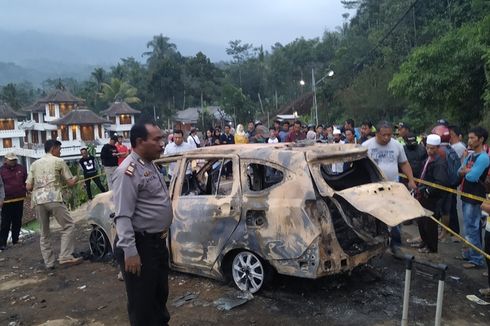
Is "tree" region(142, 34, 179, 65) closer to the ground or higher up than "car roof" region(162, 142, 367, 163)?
higher up

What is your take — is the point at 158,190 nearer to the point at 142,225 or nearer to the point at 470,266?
the point at 142,225

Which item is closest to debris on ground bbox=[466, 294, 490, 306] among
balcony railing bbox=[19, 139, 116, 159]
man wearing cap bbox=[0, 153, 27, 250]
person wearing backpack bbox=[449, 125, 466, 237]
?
person wearing backpack bbox=[449, 125, 466, 237]

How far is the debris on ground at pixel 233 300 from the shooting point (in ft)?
16.3

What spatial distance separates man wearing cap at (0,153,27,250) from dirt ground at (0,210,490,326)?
226 cm

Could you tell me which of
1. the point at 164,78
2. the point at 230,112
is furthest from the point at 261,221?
the point at 164,78

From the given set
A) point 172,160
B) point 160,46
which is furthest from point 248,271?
point 160,46

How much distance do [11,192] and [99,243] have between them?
101 inches

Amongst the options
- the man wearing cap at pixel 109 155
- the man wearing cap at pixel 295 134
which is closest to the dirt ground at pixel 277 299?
the man wearing cap at pixel 109 155

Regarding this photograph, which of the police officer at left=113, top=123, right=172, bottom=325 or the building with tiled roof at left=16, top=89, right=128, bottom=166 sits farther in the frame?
the building with tiled roof at left=16, top=89, right=128, bottom=166

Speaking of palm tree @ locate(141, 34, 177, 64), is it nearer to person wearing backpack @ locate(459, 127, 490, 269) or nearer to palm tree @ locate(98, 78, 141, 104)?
palm tree @ locate(98, 78, 141, 104)

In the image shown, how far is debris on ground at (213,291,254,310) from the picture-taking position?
196 inches

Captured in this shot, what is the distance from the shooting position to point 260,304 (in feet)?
16.3

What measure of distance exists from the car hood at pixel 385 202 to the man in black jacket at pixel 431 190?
1.69 m

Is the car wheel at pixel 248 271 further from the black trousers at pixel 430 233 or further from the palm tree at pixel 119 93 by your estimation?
the palm tree at pixel 119 93
